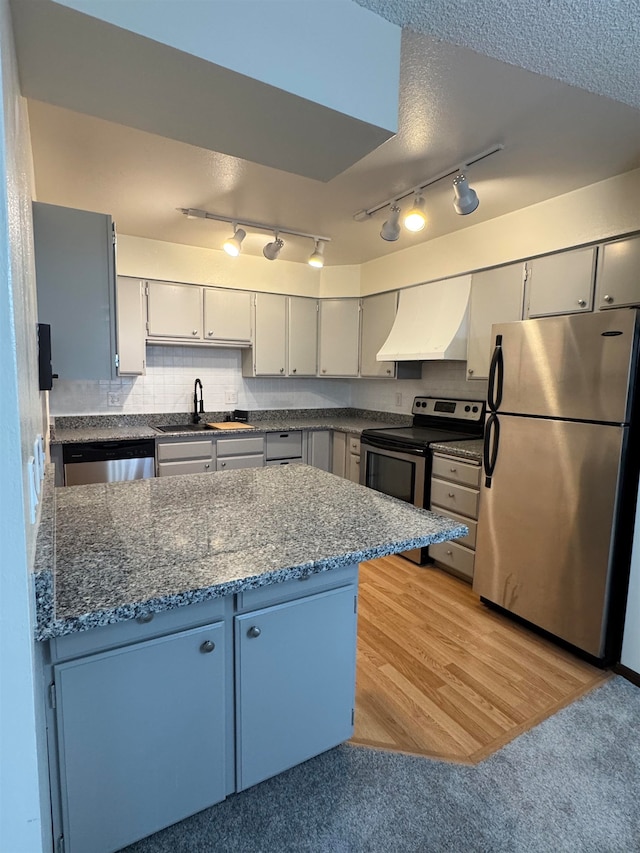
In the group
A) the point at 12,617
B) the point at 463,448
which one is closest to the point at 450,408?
the point at 463,448

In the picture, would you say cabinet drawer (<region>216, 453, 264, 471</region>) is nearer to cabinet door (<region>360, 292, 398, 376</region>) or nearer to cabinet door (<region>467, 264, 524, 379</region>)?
cabinet door (<region>360, 292, 398, 376</region>)

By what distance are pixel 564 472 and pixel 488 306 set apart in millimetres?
1405

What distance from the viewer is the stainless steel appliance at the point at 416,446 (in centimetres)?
336

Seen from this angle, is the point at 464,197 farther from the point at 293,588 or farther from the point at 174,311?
the point at 174,311

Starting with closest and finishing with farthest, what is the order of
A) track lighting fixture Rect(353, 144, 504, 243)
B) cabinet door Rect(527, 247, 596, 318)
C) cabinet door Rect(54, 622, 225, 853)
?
cabinet door Rect(54, 622, 225, 853)
track lighting fixture Rect(353, 144, 504, 243)
cabinet door Rect(527, 247, 596, 318)

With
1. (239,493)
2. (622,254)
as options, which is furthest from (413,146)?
(239,493)

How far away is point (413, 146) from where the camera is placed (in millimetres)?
2143

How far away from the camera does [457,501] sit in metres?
3.12

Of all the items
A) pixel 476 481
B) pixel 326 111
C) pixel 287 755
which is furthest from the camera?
pixel 476 481

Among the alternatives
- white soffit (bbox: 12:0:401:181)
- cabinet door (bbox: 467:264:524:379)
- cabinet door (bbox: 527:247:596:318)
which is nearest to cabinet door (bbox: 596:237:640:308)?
cabinet door (bbox: 527:247:596:318)

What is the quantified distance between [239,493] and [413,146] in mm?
1843

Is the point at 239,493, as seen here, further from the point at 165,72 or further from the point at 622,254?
the point at 622,254

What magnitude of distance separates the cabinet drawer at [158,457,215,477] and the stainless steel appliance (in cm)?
135

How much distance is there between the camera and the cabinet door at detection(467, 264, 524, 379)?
117 inches
